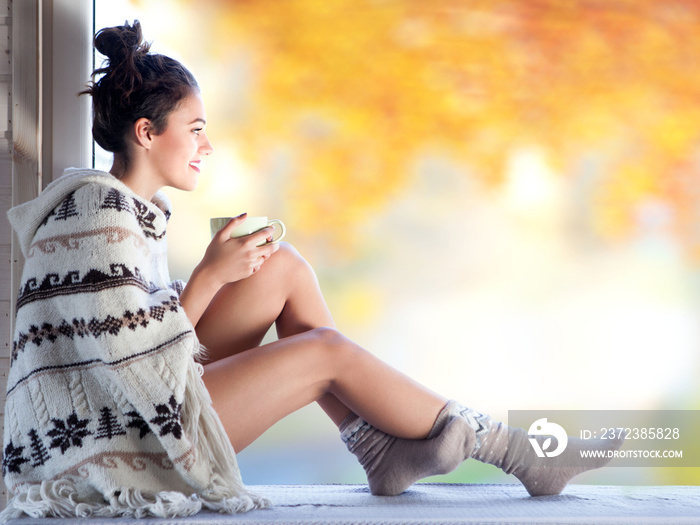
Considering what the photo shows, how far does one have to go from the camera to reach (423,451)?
1.13 meters

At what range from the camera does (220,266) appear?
1.19m

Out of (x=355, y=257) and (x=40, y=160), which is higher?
(x=40, y=160)

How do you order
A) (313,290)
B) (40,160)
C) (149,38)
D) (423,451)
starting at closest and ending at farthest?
1. (423,451)
2. (313,290)
3. (40,160)
4. (149,38)

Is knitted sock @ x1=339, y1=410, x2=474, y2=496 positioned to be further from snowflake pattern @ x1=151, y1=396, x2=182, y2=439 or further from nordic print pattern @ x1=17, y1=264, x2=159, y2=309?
nordic print pattern @ x1=17, y1=264, x2=159, y2=309

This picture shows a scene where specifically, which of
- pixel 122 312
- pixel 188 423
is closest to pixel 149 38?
pixel 122 312

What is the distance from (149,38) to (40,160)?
0.55m

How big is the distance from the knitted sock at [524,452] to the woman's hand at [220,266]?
442 mm

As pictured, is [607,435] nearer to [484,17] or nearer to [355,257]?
[355,257]

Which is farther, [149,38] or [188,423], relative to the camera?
[149,38]

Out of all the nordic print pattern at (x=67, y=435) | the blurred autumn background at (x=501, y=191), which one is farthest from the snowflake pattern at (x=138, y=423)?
the blurred autumn background at (x=501, y=191)

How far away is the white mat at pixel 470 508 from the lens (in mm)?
950
